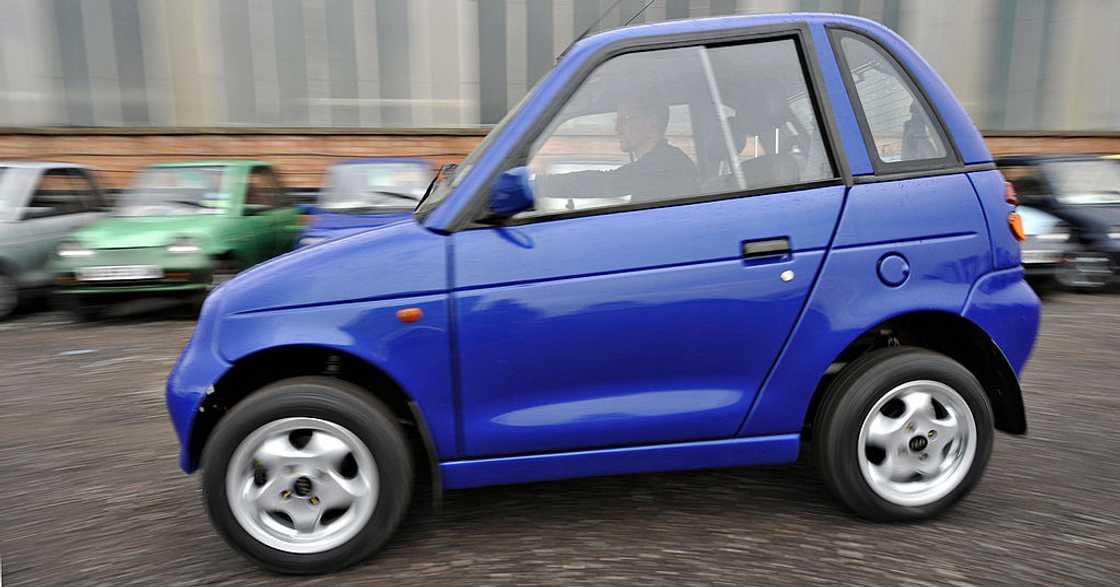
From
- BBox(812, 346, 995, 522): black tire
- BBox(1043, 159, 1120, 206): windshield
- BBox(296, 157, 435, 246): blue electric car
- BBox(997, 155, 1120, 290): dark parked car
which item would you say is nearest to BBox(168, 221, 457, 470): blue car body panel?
BBox(812, 346, 995, 522): black tire

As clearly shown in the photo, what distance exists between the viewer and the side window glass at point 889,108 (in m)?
2.97

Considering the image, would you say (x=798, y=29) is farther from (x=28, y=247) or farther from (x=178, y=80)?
(x=178, y=80)

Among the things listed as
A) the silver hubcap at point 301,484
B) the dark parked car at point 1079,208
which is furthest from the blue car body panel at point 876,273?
the dark parked car at point 1079,208

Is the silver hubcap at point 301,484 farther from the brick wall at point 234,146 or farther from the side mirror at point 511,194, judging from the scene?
the brick wall at point 234,146

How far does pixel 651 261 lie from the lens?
9.05 feet

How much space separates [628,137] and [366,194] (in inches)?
225

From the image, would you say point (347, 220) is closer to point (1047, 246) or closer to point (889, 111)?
point (889, 111)

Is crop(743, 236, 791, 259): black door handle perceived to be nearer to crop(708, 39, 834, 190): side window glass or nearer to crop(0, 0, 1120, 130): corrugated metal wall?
crop(708, 39, 834, 190): side window glass

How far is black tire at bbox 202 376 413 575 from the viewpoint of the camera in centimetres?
269

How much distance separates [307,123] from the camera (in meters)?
14.6

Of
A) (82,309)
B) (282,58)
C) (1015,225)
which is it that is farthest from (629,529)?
(282,58)

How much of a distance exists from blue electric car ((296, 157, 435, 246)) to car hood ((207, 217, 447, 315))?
4773 mm

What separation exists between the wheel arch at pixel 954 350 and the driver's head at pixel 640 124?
1040 millimetres

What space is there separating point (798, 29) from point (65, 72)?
15.2m
